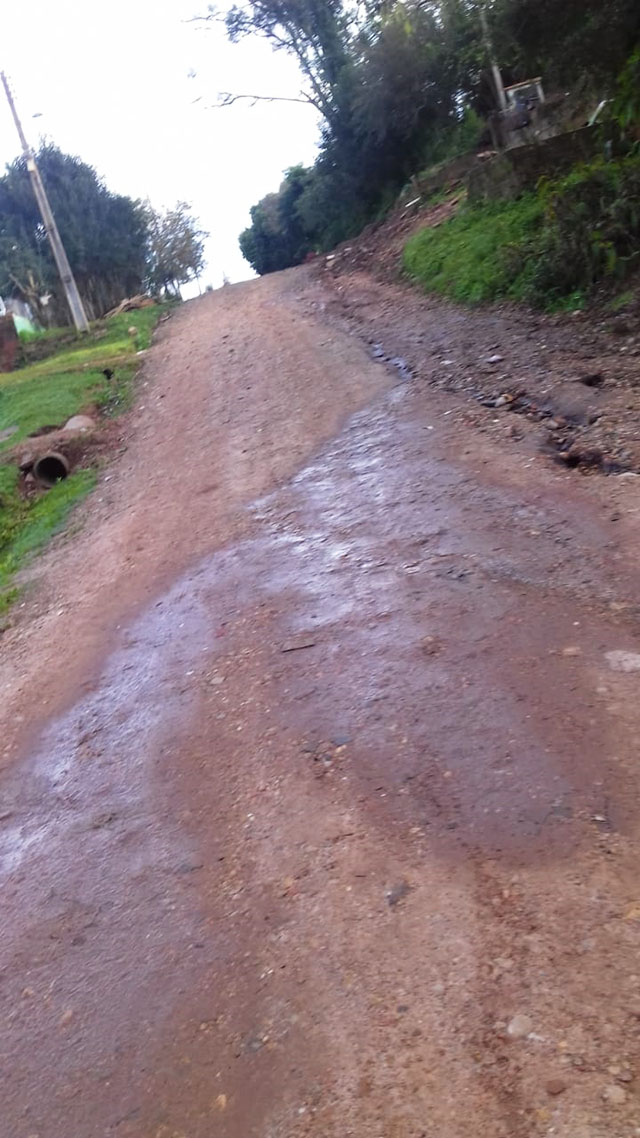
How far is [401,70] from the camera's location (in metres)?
21.3

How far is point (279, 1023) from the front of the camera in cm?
309

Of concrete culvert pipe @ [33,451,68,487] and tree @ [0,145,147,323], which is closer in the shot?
concrete culvert pipe @ [33,451,68,487]

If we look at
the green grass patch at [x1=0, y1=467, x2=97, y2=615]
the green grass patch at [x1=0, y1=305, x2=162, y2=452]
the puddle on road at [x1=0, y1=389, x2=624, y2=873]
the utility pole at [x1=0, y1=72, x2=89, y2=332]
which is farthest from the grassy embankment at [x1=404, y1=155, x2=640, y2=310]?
the utility pole at [x1=0, y1=72, x2=89, y2=332]

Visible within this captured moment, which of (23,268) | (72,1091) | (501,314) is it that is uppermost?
(23,268)

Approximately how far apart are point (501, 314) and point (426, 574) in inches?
268

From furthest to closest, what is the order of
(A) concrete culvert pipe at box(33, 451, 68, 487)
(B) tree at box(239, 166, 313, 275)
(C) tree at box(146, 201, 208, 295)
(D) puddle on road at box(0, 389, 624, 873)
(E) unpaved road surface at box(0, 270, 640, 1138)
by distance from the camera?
1. (C) tree at box(146, 201, 208, 295)
2. (B) tree at box(239, 166, 313, 275)
3. (A) concrete culvert pipe at box(33, 451, 68, 487)
4. (D) puddle on road at box(0, 389, 624, 873)
5. (E) unpaved road surface at box(0, 270, 640, 1138)

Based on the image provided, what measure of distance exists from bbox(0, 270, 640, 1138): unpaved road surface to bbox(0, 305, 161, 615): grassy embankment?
7.72 ft

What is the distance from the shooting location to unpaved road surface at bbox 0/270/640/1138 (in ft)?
9.30

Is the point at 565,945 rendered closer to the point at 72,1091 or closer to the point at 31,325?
the point at 72,1091

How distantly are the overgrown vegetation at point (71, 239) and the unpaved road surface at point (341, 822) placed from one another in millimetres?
26526

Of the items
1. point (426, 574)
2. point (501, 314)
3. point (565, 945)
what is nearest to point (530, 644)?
point (426, 574)

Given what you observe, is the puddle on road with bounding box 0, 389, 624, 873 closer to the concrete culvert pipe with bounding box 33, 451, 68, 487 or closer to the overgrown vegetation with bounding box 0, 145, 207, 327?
the concrete culvert pipe with bounding box 33, 451, 68, 487

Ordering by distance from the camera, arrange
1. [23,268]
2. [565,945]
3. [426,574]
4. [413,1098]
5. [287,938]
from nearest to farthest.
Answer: [413,1098], [565,945], [287,938], [426,574], [23,268]

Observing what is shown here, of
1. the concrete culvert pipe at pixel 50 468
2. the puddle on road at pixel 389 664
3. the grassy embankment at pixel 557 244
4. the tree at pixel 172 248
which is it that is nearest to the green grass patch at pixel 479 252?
the grassy embankment at pixel 557 244
